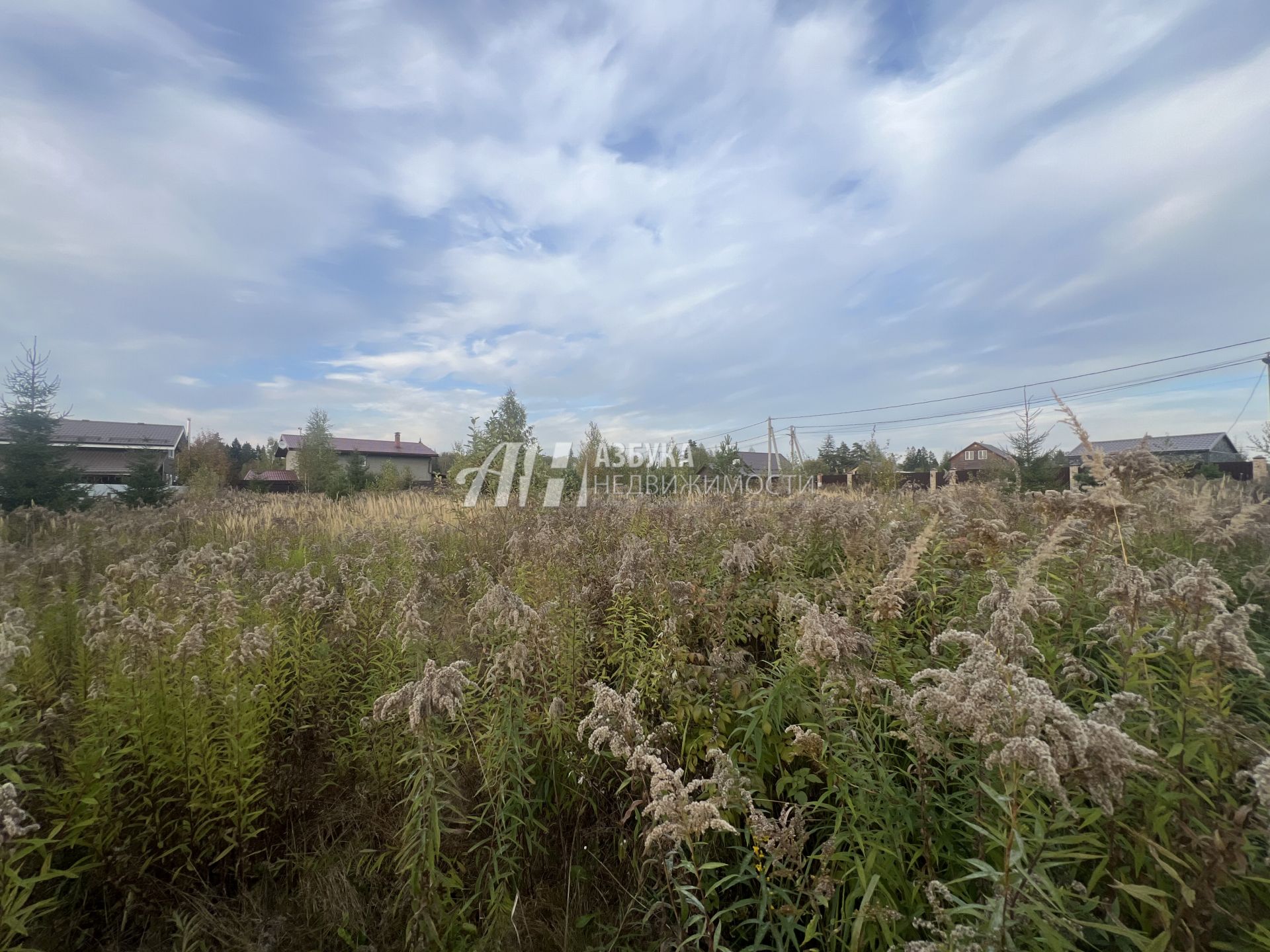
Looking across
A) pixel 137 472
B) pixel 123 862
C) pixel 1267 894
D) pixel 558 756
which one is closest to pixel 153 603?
pixel 123 862

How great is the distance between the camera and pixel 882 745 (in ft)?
7.34

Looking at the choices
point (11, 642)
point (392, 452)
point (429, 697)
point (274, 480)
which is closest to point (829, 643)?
point (429, 697)

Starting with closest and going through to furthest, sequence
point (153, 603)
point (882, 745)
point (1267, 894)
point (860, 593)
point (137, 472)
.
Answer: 1. point (1267, 894)
2. point (882, 745)
3. point (860, 593)
4. point (153, 603)
5. point (137, 472)

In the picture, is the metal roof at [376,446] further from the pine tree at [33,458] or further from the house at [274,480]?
the pine tree at [33,458]

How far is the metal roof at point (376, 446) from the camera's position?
62.3 m

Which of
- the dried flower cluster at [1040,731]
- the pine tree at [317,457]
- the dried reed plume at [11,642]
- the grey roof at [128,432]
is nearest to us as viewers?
the dried flower cluster at [1040,731]

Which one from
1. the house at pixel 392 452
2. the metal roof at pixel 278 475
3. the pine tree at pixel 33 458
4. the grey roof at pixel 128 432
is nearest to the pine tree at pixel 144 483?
the pine tree at pixel 33 458

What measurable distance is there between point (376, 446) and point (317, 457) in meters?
35.2

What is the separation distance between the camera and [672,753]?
93.0 inches

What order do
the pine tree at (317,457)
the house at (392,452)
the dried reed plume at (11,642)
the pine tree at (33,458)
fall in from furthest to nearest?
the house at (392,452) → the pine tree at (317,457) → the pine tree at (33,458) → the dried reed plume at (11,642)

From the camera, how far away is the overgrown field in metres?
1.50

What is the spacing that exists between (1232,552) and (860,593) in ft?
10.4

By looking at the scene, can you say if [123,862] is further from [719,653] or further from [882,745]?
[882,745]

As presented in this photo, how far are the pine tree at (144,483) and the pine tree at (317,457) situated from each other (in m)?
10.6
